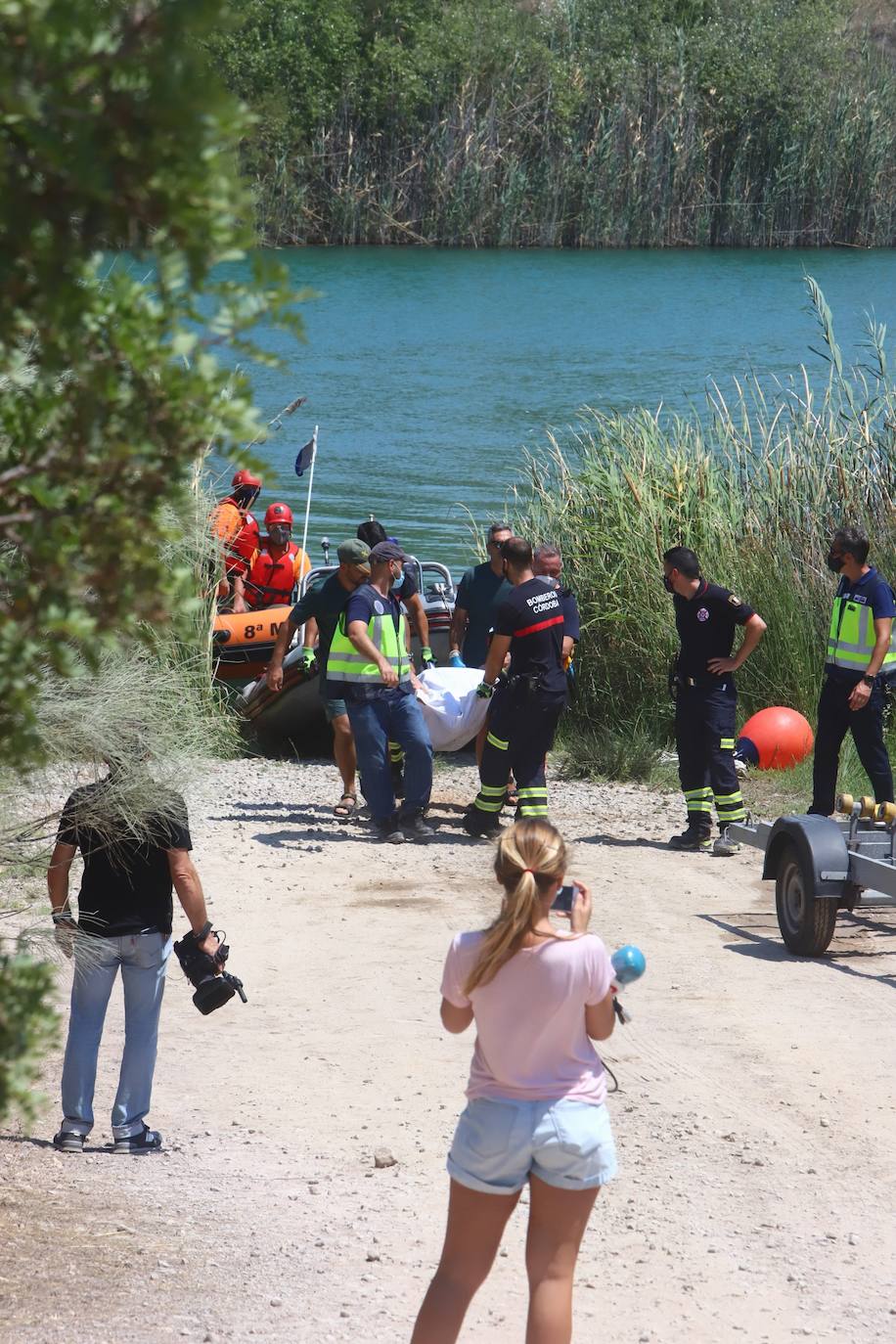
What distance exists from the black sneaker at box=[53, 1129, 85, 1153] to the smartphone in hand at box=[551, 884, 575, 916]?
2.60 meters

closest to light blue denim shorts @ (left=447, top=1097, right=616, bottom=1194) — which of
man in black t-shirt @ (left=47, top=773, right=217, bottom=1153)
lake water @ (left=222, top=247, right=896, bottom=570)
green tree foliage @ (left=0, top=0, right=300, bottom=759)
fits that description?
green tree foliage @ (left=0, top=0, right=300, bottom=759)

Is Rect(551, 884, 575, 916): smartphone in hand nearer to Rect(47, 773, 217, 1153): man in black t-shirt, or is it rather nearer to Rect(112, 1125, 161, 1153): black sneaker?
Rect(47, 773, 217, 1153): man in black t-shirt

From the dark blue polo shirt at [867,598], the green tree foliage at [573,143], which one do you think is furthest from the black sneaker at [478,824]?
the green tree foliage at [573,143]

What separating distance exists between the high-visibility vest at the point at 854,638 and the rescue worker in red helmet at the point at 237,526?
138 inches

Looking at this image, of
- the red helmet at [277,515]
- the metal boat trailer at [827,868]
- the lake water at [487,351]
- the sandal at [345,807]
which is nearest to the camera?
the metal boat trailer at [827,868]

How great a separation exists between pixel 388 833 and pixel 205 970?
4350mm

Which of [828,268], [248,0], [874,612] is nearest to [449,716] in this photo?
[874,612]

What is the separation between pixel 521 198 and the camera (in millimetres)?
51156

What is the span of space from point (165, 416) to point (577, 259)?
1912 inches

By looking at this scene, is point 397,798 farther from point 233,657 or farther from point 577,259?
point 577,259

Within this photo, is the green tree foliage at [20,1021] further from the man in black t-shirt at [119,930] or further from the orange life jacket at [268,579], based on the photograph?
the orange life jacket at [268,579]

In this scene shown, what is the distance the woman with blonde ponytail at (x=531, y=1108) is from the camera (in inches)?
152

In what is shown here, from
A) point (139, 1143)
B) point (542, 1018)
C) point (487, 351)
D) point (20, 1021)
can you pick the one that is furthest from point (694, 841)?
point (487, 351)

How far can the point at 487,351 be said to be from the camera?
36.1 meters
